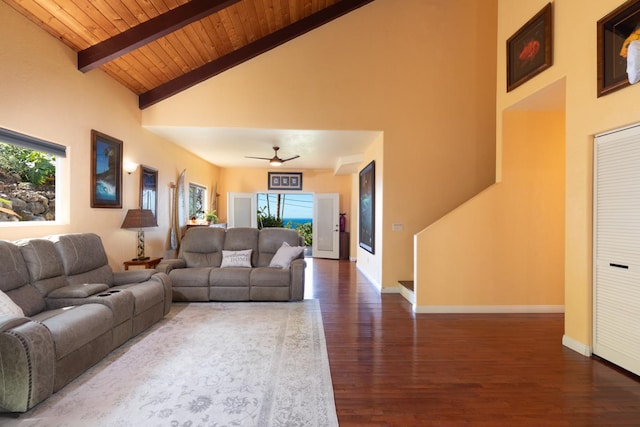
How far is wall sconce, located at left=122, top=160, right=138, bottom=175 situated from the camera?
175 inches

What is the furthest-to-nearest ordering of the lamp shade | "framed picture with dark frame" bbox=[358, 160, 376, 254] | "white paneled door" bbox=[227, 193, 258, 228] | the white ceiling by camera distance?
"white paneled door" bbox=[227, 193, 258, 228] < "framed picture with dark frame" bbox=[358, 160, 376, 254] < the white ceiling < the lamp shade

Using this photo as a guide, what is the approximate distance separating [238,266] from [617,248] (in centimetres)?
438

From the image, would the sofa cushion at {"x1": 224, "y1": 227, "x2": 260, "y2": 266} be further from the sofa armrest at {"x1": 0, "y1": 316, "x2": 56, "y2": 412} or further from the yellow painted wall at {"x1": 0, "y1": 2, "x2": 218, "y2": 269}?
the sofa armrest at {"x1": 0, "y1": 316, "x2": 56, "y2": 412}

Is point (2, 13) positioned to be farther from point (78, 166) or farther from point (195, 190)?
point (195, 190)

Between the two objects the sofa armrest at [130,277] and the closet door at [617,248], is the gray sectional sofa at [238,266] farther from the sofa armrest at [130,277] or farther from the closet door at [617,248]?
the closet door at [617,248]

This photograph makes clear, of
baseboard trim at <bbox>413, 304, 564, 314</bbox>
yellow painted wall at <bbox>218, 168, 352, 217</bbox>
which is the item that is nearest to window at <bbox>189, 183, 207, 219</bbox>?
yellow painted wall at <bbox>218, 168, 352, 217</bbox>

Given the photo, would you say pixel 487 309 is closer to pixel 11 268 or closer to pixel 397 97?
pixel 397 97

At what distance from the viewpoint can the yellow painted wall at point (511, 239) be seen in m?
4.07

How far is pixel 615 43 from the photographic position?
8.46 feet

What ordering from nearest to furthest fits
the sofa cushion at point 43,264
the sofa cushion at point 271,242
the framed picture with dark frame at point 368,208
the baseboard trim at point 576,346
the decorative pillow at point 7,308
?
the decorative pillow at point 7,308 < the sofa cushion at point 43,264 < the baseboard trim at point 576,346 < the sofa cushion at point 271,242 < the framed picture with dark frame at point 368,208

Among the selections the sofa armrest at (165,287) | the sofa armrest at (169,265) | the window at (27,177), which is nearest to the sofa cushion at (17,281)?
the window at (27,177)

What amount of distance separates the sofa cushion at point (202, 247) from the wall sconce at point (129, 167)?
1.25 meters

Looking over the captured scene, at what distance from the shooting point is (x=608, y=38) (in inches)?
104

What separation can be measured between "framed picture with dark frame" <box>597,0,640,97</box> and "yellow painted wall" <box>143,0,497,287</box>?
7.78 feet
